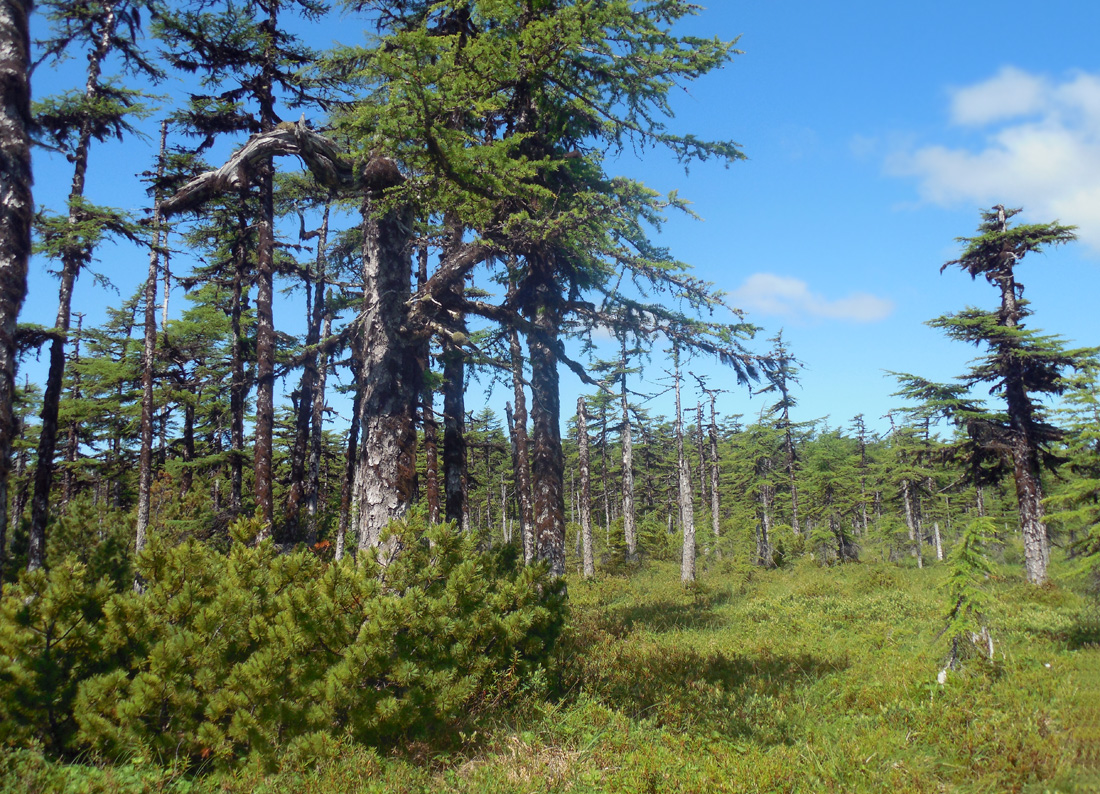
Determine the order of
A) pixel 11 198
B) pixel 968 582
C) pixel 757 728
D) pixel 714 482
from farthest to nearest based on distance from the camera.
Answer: pixel 714 482, pixel 968 582, pixel 757 728, pixel 11 198

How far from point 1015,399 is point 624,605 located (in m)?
15.4

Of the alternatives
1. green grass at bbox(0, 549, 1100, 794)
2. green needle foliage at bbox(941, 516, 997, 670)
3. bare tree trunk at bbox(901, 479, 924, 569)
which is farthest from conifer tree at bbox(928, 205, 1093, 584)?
bare tree trunk at bbox(901, 479, 924, 569)

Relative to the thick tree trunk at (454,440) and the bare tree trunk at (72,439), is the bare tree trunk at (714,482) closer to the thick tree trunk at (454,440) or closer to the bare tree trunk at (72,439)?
the thick tree trunk at (454,440)

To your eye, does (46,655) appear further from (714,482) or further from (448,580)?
(714,482)

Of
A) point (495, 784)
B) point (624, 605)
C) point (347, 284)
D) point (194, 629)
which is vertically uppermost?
point (347, 284)

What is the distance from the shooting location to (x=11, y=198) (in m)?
4.19

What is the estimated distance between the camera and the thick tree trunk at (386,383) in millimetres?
6703

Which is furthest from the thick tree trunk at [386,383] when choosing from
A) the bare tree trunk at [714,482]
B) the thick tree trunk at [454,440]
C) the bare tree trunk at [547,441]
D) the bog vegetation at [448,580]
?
the bare tree trunk at [714,482]

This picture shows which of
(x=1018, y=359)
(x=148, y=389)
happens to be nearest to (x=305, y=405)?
(x=148, y=389)

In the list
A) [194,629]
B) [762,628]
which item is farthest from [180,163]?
[762,628]

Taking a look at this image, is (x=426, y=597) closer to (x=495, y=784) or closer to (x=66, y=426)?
(x=495, y=784)

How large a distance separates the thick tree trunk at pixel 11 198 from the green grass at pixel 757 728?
250cm

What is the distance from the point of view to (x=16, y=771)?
388 centimetres

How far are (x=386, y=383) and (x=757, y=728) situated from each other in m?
5.69
